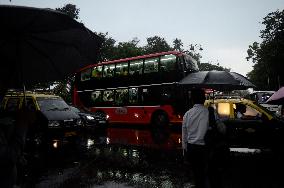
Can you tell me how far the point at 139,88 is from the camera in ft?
71.8

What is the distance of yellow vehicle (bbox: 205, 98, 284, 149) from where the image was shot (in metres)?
9.78

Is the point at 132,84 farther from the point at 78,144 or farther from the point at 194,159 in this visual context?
the point at 194,159

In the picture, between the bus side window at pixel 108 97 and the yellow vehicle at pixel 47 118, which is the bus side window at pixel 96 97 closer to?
the bus side window at pixel 108 97

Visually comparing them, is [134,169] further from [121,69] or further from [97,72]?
[97,72]

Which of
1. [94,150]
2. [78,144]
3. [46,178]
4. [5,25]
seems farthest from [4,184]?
[78,144]

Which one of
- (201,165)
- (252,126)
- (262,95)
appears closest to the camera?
(201,165)

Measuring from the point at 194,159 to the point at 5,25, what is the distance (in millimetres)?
3323

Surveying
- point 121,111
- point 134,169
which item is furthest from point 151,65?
point 134,169

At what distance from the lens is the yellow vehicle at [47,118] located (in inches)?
445

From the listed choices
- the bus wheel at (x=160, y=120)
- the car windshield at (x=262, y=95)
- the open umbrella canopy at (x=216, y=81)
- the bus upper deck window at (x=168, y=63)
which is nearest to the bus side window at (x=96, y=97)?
the bus wheel at (x=160, y=120)

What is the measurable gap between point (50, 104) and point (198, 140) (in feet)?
28.6

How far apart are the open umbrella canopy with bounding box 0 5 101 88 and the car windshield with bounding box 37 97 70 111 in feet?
26.1

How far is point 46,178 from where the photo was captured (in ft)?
25.9

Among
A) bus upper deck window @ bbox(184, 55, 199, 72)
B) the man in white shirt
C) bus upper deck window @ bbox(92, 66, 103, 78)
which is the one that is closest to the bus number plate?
bus upper deck window @ bbox(92, 66, 103, 78)
